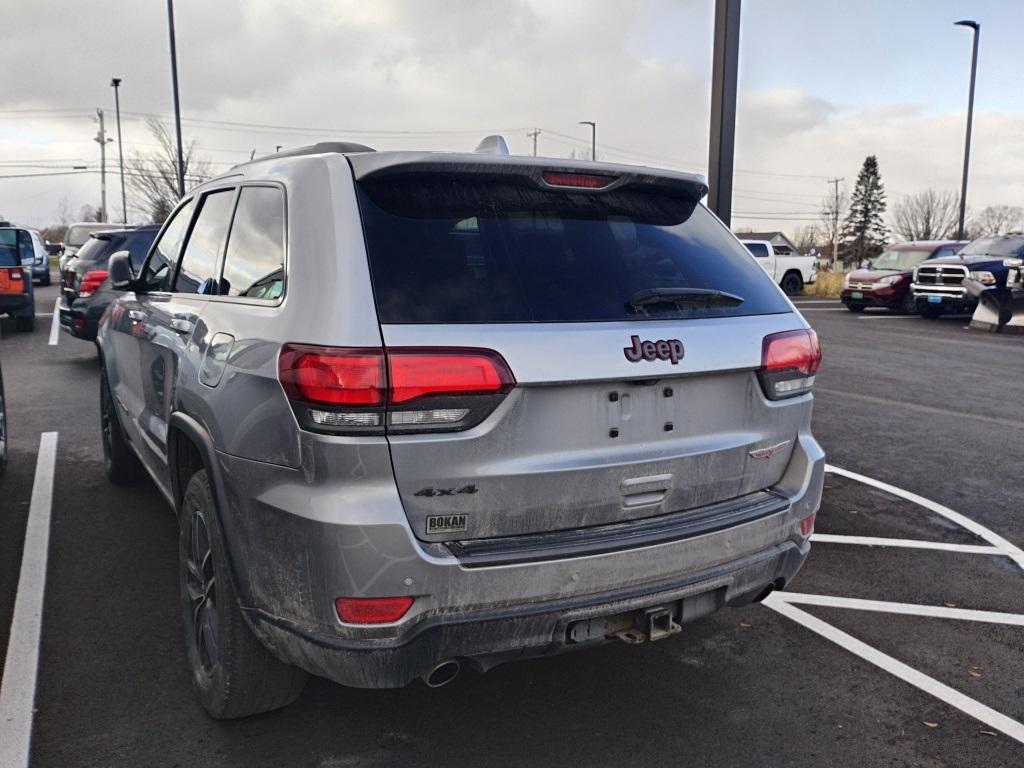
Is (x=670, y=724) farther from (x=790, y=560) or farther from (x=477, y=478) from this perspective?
(x=477, y=478)

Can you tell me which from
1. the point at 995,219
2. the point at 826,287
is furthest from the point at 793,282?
the point at 995,219

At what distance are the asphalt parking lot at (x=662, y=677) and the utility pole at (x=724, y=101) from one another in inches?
92.0

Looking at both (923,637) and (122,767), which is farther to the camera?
(923,637)

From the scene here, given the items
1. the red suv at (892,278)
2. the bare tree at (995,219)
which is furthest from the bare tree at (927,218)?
the red suv at (892,278)

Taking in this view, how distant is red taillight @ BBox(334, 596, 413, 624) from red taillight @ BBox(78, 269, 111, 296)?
9.54m

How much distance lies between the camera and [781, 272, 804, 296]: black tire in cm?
3203

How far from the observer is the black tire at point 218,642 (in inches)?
112

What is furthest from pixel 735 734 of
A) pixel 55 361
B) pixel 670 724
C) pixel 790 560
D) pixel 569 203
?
pixel 55 361

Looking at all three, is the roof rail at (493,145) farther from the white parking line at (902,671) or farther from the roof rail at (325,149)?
the white parking line at (902,671)

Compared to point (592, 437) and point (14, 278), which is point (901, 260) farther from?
point (592, 437)

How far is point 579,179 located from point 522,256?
35 cm

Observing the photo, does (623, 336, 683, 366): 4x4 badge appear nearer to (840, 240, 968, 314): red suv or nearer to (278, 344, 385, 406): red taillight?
(278, 344, 385, 406): red taillight

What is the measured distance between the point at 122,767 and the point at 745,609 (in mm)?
2668

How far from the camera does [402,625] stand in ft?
7.98
